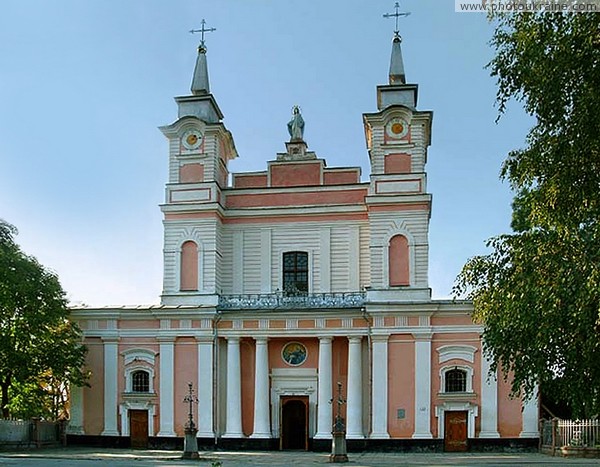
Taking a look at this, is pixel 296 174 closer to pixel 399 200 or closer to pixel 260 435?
pixel 399 200

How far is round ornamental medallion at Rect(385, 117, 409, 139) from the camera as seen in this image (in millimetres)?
33344

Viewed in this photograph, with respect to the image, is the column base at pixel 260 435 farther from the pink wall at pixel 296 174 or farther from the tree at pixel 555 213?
the tree at pixel 555 213

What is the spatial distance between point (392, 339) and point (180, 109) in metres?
12.8

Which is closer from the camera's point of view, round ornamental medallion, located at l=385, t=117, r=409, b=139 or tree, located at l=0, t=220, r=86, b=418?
tree, located at l=0, t=220, r=86, b=418

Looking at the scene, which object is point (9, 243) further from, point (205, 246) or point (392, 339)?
point (392, 339)

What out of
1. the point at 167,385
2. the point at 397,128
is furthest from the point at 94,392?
the point at 397,128

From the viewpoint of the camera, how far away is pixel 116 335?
3341 centimetres

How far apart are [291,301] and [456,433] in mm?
7683

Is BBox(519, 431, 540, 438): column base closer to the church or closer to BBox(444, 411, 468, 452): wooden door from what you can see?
the church

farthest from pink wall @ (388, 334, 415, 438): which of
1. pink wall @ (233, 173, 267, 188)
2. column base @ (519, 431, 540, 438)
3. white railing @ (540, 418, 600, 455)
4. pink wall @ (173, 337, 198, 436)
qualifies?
pink wall @ (233, 173, 267, 188)

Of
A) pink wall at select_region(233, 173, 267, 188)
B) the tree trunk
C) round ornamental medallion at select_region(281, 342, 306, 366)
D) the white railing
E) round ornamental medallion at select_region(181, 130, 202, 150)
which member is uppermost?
round ornamental medallion at select_region(181, 130, 202, 150)

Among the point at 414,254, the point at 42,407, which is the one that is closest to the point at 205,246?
the point at 414,254

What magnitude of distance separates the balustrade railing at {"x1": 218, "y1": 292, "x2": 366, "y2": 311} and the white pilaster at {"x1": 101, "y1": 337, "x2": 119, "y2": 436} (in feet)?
14.8

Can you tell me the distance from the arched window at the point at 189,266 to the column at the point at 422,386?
8844 millimetres
